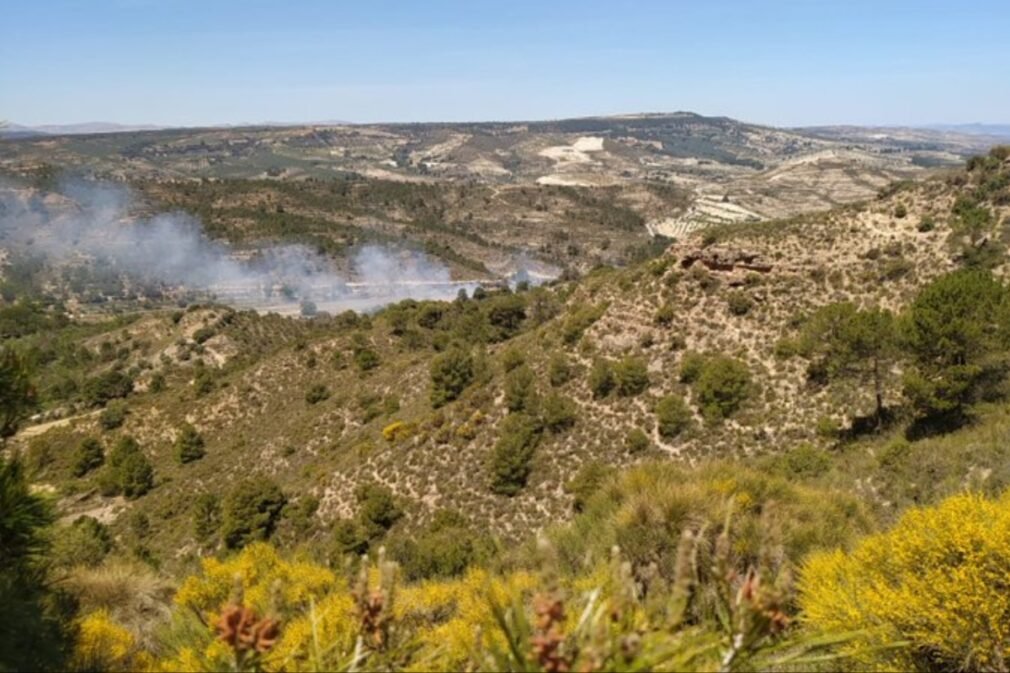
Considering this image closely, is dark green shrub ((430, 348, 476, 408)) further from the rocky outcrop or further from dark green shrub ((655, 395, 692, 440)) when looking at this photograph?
the rocky outcrop

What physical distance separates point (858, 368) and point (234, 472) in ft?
122

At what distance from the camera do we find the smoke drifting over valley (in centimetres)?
12825

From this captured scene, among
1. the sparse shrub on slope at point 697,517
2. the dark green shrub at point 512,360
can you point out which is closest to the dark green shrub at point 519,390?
the dark green shrub at point 512,360

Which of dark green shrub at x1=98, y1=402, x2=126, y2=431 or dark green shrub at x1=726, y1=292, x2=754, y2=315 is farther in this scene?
dark green shrub at x1=98, y1=402, x2=126, y2=431

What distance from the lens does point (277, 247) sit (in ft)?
467

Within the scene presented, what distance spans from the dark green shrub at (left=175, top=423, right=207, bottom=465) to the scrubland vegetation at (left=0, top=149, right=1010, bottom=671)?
0.30 metres

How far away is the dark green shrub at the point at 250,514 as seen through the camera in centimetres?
3212

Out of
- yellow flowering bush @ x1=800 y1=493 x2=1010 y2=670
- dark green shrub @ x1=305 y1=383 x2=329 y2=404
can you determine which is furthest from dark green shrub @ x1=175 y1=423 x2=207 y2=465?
yellow flowering bush @ x1=800 y1=493 x2=1010 y2=670

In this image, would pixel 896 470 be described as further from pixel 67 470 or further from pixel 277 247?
pixel 277 247

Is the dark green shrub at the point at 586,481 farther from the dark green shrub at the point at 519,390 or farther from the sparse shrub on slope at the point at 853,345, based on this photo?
the sparse shrub on slope at the point at 853,345

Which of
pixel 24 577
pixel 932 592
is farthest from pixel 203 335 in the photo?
pixel 932 592

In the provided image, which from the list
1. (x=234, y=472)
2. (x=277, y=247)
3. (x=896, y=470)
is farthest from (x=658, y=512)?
(x=277, y=247)

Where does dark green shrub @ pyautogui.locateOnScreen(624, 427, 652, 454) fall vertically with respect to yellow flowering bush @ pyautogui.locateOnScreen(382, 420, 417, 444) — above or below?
above

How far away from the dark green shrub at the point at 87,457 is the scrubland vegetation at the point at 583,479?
193 mm
